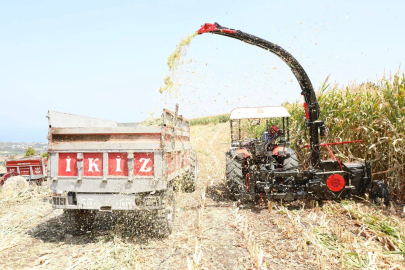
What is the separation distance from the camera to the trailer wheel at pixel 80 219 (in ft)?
17.5

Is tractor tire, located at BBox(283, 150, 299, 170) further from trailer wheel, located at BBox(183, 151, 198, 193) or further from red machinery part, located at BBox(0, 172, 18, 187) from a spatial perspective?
red machinery part, located at BBox(0, 172, 18, 187)

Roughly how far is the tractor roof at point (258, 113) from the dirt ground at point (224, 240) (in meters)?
1.98

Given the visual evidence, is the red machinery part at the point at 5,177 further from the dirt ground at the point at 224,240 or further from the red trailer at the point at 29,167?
the dirt ground at the point at 224,240

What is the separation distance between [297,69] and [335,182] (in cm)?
233

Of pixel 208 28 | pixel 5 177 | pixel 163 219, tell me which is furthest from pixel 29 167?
pixel 208 28

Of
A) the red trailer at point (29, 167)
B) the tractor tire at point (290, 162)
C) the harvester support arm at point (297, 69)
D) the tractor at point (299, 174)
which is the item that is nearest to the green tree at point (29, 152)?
the red trailer at point (29, 167)

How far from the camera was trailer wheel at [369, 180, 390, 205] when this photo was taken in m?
5.93

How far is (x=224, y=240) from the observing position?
4676mm

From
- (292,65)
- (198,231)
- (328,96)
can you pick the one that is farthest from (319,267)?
(328,96)

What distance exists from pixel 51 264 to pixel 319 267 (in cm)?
327

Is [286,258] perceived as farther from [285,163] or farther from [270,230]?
[285,163]

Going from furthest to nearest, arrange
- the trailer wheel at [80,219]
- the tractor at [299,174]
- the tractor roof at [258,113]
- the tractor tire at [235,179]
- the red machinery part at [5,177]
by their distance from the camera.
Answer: the red machinery part at [5,177] → the tractor roof at [258,113] → the tractor tire at [235,179] → the tractor at [299,174] → the trailer wheel at [80,219]

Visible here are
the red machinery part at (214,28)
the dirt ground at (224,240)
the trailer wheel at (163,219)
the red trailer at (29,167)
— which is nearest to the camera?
the dirt ground at (224,240)

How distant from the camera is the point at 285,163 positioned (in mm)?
6863
